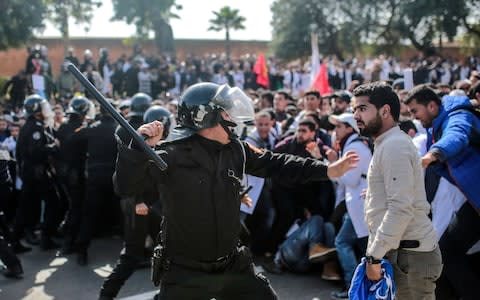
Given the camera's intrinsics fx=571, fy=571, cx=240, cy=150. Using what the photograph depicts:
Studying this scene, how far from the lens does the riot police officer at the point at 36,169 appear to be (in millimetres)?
7184

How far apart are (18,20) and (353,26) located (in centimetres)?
2272

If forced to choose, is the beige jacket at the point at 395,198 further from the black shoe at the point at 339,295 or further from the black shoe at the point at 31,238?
the black shoe at the point at 31,238

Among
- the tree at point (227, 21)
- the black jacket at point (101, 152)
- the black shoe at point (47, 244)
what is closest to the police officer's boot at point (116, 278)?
the black jacket at point (101, 152)

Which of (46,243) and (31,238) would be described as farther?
(31,238)

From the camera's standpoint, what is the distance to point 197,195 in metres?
3.22

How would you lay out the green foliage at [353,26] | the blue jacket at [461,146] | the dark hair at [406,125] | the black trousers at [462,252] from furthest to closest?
the green foliage at [353,26] < the dark hair at [406,125] < the black trousers at [462,252] < the blue jacket at [461,146]

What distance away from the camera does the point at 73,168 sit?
7.05m

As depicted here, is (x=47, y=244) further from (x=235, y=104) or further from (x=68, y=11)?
(x=68, y=11)

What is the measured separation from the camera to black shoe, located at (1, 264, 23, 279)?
241 inches

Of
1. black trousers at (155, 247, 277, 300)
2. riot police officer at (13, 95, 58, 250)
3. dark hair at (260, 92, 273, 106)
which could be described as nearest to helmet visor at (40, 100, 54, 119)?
riot police officer at (13, 95, 58, 250)

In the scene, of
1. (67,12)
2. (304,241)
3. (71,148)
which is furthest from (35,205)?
(67,12)

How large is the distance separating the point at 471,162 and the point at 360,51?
1417 inches

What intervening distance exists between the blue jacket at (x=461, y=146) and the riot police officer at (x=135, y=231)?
7.62 ft

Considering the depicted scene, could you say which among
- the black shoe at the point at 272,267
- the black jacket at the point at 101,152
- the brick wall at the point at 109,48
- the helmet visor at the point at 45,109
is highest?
the brick wall at the point at 109,48
